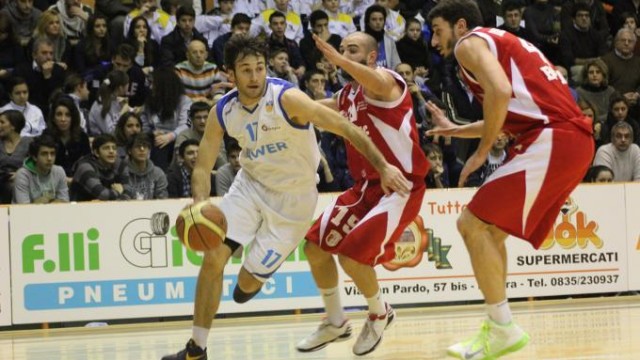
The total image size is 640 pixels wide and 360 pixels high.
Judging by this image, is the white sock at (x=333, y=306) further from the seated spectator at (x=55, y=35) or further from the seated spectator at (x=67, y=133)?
the seated spectator at (x=55, y=35)

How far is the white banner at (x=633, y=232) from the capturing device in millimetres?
12492

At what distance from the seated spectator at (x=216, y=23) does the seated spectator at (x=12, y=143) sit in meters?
3.52

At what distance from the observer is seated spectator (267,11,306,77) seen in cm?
1445

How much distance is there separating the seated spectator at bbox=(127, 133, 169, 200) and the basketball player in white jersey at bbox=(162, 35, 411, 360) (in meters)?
4.61

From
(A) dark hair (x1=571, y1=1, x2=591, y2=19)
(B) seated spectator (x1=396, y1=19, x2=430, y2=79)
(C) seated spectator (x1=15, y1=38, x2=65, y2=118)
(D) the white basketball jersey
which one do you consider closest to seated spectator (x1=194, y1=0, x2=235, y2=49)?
(C) seated spectator (x1=15, y1=38, x2=65, y2=118)

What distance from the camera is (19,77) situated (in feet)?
43.0

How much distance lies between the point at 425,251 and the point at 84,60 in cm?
509

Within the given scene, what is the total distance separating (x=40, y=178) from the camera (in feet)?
38.4

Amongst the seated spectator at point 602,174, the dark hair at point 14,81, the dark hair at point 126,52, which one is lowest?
the seated spectator at point 602,174

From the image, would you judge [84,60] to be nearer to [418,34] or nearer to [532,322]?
[418,34]

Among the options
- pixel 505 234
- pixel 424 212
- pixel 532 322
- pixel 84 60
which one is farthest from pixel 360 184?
pixel 84 60

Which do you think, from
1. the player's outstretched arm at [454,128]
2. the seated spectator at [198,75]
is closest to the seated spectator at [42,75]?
the seated spectator at [198,75]

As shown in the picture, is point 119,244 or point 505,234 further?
point 119,244

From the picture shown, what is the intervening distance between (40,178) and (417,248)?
405 cm
